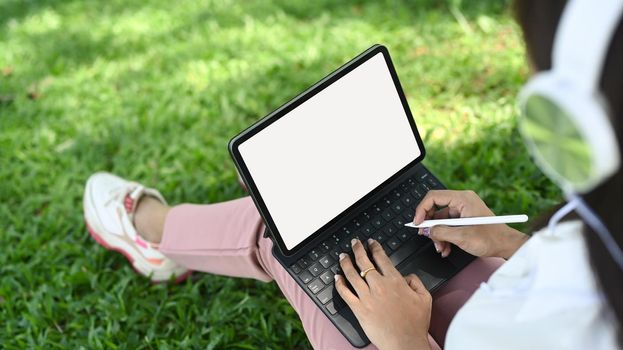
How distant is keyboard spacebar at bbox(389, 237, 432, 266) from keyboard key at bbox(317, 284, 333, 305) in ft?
0.50

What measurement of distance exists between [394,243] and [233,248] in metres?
0.36

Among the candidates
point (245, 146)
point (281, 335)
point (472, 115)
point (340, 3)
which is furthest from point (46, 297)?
point (340, 3)

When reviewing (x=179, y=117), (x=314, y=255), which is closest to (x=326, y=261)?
(x=314, y=255)

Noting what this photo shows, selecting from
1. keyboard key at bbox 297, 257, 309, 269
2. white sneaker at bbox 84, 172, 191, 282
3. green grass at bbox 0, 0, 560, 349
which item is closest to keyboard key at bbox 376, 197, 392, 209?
keyboard key at bbox 297, 257, 309, 269

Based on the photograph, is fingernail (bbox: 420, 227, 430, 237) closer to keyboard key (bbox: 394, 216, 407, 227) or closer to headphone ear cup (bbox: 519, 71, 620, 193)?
keyboard key (bbox: 394, 216, 407, 227)

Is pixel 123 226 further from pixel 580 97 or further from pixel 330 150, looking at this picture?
pixel 580 97

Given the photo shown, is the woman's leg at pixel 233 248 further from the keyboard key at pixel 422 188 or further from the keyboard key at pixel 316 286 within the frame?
the keyboard key at pixel 422 188

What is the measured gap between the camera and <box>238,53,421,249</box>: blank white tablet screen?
1.26m

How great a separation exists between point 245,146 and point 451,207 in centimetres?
40

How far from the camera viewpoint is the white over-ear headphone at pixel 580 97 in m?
0.60

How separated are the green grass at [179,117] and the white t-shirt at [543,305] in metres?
0.79

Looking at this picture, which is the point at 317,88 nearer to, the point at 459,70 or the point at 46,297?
the point at 46,297

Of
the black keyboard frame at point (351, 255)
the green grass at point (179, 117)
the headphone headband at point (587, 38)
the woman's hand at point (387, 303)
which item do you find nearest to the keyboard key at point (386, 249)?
the black keyboard frame at point (351, 255)

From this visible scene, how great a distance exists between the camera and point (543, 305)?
795 millimetres
